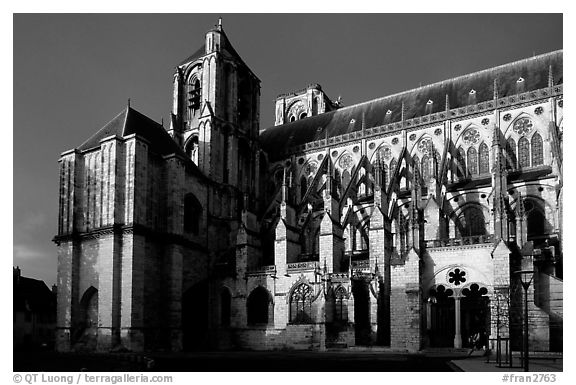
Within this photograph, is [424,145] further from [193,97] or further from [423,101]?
[193,97]

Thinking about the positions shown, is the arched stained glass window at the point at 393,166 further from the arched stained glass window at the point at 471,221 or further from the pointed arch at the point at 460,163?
the arched stained glass window at the point at 471,221

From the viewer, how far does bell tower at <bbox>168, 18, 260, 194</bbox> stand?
44344 mm

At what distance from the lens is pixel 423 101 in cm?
4634

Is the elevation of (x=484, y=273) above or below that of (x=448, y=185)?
below

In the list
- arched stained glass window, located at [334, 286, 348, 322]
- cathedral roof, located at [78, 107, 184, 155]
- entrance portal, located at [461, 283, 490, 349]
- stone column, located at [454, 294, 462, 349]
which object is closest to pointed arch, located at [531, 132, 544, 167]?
entrance portal, located at [461, 283, 490, 349]

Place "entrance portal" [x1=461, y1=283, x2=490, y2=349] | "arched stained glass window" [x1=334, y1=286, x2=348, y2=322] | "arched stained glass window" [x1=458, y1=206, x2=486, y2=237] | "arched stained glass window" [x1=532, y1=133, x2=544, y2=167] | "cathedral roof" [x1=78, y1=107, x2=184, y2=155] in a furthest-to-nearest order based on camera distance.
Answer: "arched stained glass window" [x1=532, y1=133, x2=544, y2=167] < "cathedral roof" [x1=78, y1=107, x2=184, y2=155] < "arched stained glass window" [x1=458, y1=206, x2=486, y2=237] < "arched stained glass window" [x1=334, y1=286, x2=348, y2=322] < "entrance portal" [x1=461, y1=283, x2=490, y2=349]

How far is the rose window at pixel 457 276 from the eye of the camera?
30359 millimetres

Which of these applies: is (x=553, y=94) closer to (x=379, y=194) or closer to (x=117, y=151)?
(x=379, y=194)

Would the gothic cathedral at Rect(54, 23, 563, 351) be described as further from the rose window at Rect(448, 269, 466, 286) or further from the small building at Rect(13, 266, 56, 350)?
the small building at Rect(13, 266, 56, 350)

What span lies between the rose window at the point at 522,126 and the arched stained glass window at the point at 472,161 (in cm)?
297

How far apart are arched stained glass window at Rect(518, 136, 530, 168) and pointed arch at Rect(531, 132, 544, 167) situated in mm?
306

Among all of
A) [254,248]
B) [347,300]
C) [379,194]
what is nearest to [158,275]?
[254,248]

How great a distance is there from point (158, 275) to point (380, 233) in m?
12.8
